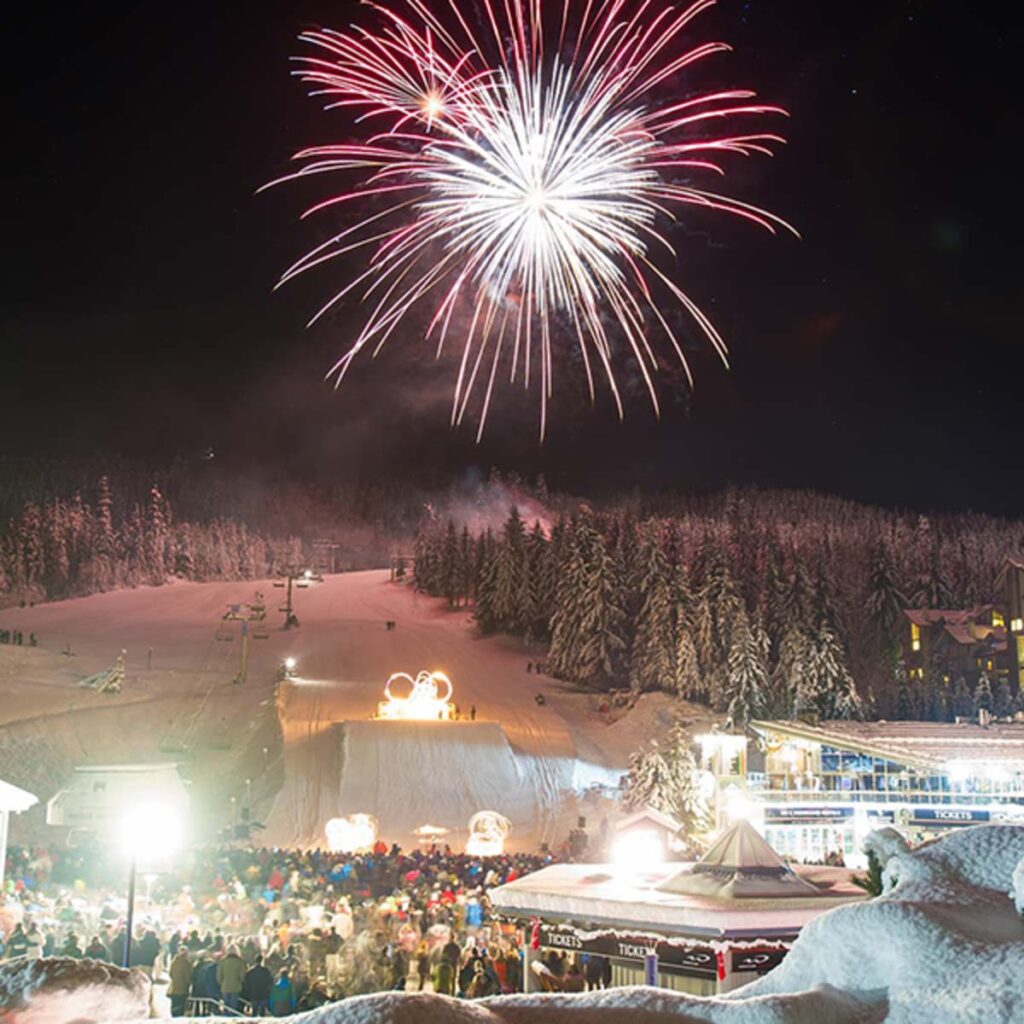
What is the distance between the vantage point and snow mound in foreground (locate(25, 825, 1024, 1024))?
215 centimetres

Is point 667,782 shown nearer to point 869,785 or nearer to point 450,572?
point 869,785

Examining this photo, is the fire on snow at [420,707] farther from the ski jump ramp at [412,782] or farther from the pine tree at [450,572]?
the pine tree at [450,572]

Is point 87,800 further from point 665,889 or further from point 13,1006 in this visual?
point 13,1006

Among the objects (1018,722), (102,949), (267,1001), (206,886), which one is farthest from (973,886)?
(1018,722)

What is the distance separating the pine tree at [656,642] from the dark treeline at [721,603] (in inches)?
3.1

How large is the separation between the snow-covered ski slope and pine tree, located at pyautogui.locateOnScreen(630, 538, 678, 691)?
5542 mm

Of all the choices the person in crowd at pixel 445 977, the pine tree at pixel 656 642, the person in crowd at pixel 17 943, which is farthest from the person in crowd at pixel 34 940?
the pine tree at pixel 656 642

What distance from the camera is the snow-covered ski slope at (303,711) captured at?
3888cm

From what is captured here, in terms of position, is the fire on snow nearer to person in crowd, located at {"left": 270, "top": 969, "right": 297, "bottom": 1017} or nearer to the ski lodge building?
the ski lodge building

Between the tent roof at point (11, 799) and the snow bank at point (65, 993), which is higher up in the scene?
the snow bank at point (65, 993)

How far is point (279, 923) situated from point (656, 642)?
148 ft

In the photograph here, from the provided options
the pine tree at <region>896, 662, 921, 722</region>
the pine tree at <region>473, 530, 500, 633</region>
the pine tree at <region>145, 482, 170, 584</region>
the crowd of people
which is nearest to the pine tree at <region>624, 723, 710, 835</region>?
the crowd of people

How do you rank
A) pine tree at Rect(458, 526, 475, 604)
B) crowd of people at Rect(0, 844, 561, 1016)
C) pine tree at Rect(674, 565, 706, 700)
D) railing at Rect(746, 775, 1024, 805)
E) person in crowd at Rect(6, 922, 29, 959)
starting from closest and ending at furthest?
1. crowd of people at Rect(0, 844, 561, 1016)
2. person in crowd at Rect(6, 922, 29, 959)
3. railing at Rect(746, 775, 1024, 805)
4. pine tree at Rect(674, 565, 706, 700)
5. pine tree at Rect(458, 526, 475, 604)

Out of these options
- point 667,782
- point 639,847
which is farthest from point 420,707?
point 639,847
